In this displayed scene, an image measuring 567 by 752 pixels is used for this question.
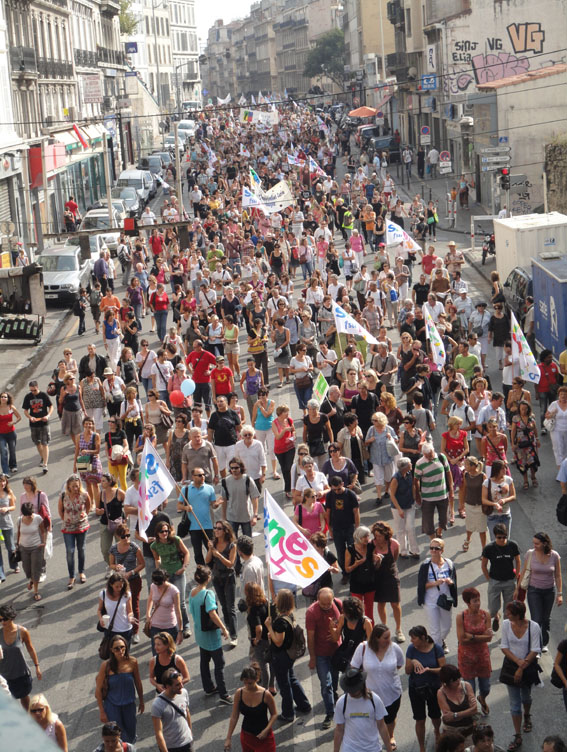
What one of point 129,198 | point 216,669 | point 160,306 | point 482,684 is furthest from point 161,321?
point 129,198

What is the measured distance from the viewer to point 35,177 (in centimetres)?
4322

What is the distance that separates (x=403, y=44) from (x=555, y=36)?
95.5ft

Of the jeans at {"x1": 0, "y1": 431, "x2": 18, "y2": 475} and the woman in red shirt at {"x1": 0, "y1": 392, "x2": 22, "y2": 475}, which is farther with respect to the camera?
the jeans at {"x1": 0, "y1": 431, "x2": 18, "y2": 475}

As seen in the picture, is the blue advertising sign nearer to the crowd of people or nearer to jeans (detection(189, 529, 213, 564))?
the crowd of people

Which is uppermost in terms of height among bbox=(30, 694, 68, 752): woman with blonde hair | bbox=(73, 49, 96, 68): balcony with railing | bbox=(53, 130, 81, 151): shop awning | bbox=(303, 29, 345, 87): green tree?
bbox=(303, 29, 345, 87): green tree

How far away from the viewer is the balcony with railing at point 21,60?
1683 inches

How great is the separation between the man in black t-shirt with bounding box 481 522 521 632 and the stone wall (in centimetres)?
2509

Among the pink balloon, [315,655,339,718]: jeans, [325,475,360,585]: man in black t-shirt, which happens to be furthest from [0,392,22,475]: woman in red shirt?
[315,655,339,718]: jeans

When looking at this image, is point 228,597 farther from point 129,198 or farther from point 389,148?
point 389,148

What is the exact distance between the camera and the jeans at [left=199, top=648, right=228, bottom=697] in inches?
347

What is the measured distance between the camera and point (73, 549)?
11.6 m

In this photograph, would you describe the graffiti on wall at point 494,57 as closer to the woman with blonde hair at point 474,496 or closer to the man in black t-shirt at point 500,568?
the woman with blonde hair at point 474,496

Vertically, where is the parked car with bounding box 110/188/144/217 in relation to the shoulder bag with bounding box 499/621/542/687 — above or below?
above

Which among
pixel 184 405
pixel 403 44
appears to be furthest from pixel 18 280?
pixel 403 44
